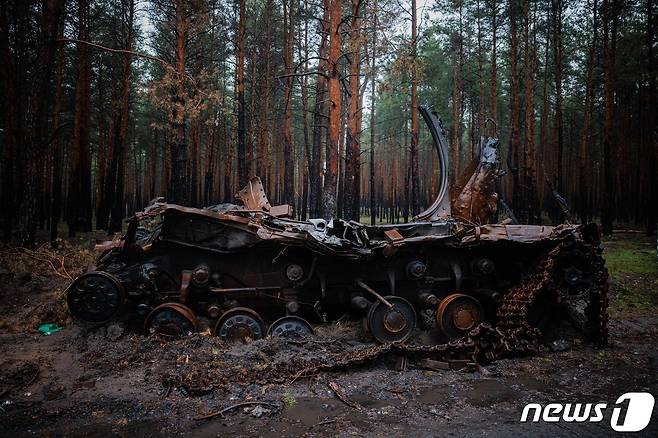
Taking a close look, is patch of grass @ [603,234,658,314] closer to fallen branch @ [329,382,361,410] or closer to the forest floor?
the forest floor

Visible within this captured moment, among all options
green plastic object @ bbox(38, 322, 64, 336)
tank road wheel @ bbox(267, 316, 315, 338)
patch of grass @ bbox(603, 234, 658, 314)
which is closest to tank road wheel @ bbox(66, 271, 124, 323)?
green plastic object @ bbox(38, 322, 64, 336)

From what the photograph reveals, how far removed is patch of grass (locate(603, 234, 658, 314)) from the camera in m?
8.92

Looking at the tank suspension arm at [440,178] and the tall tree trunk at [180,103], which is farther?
the tall tree trunk at [180,103]

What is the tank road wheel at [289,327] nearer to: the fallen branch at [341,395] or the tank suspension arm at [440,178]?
the fallen branch at [341,395]

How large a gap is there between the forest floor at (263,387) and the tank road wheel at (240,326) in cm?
40

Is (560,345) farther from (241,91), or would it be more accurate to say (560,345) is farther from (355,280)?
(241,91)

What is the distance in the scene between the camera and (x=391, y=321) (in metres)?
6.33

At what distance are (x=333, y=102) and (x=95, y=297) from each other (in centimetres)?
777

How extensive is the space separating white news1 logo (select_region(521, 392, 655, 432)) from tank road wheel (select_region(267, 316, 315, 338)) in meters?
3.16

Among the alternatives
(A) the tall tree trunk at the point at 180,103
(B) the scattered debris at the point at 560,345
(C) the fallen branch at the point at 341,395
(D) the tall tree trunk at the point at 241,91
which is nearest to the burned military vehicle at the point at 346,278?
(B) the scattered debris at the point at 560,345

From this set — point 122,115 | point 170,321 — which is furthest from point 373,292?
point 122,115

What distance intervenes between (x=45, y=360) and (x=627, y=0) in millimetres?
26508

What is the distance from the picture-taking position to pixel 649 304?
29.1 ft

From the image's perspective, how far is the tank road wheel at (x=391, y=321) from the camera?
6.29 m
